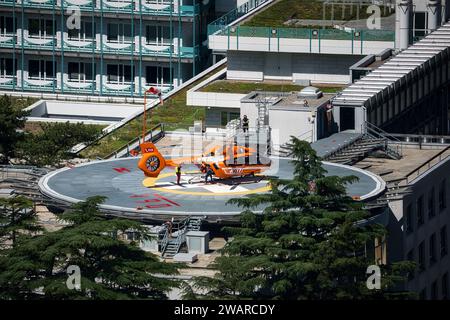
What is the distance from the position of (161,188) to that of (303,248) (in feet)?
85.2

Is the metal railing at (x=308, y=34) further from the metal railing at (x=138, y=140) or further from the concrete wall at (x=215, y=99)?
the metal railing at (x=138, y=140)

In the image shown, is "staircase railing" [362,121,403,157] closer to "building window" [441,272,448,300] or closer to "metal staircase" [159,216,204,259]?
"building window" [441,272,448,300]

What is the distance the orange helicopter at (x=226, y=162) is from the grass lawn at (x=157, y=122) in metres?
22.2

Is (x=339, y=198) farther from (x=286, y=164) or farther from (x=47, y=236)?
(x=286, y=164)

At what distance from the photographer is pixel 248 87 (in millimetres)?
187125

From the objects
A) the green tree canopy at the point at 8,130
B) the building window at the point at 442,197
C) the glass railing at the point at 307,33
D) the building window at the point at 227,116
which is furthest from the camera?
the glass railing at the point at 307,33

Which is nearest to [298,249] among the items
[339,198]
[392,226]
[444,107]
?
[339,198]

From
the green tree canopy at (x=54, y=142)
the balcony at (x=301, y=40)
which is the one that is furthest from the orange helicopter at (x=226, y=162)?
the balcony at (x=301, y=40)

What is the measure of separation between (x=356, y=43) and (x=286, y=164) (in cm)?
4106

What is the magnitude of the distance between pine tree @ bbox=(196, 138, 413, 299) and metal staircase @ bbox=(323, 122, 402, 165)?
1185 inches

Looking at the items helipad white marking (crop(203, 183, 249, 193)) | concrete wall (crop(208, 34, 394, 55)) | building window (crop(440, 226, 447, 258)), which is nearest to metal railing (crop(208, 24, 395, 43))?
concrete wall (crop(208, 34, 394, 55))

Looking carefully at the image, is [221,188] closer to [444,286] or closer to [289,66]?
[444,286]

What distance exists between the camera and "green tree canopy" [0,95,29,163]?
15900 cm

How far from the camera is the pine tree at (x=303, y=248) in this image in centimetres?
11481
